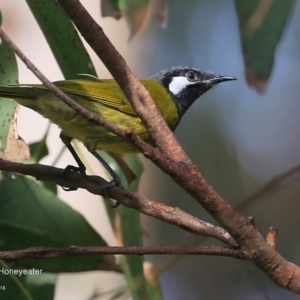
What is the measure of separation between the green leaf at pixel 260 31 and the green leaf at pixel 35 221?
2.46 ft

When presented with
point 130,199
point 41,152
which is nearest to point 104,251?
point 130,199

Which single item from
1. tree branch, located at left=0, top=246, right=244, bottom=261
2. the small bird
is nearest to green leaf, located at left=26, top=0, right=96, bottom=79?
the small bird

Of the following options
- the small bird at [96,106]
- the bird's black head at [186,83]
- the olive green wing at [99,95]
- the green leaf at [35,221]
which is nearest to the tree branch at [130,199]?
the small bird at [96,106]

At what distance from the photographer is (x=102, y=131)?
1886mm

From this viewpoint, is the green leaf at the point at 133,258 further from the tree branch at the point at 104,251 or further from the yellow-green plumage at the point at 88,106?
the tree branch at the point at 104,251

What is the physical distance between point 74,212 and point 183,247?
0.82 metres

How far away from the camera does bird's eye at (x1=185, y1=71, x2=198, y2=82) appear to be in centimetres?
253

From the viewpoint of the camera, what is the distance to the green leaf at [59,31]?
178 cm

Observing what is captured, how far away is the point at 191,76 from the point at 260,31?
97 cm

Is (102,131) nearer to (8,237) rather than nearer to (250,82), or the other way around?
(8,237)

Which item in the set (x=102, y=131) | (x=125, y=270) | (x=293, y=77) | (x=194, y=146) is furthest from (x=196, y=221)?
(x=293, y=77)

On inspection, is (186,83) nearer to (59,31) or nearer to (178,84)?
(178,84)

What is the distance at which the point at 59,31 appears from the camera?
1.79 metres

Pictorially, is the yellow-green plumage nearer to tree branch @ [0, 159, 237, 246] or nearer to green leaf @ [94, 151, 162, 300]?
green leaf @ [94, 151, 162, 300]
